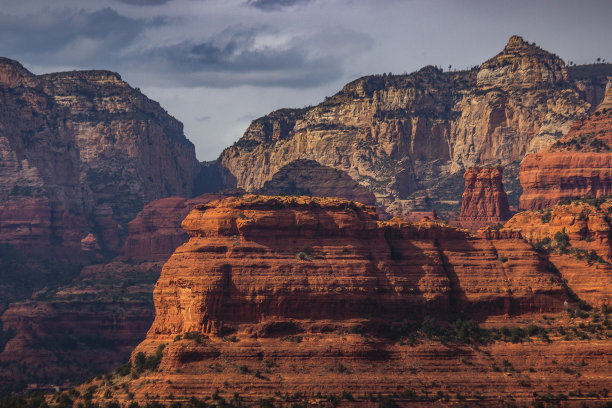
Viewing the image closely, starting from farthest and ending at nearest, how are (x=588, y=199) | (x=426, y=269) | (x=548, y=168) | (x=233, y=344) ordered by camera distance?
1. (x=548, y=168)
2. (x=588, y=199)
3. (x=426, y=269)
4. (x=233, y=344)

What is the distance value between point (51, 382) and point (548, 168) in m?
65.9

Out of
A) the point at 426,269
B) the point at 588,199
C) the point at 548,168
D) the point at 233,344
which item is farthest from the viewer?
the point at 548,168

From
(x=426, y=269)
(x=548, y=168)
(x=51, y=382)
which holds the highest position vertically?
(x=548, y=168)

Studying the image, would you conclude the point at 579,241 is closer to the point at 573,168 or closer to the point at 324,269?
the point at 324,269

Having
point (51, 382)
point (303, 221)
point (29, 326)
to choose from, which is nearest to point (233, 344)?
point (303, 221)

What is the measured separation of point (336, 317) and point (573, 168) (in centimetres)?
7224

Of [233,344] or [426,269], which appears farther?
[426,269]

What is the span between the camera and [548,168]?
19212 cm

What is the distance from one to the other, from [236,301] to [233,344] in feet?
12.6

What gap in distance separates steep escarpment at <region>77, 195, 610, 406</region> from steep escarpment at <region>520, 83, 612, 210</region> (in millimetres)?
54994

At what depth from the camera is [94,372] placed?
178 m

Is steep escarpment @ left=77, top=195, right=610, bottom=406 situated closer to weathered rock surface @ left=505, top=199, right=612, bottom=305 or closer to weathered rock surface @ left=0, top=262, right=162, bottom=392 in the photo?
weathered rock surface @ left=505, top=199, right=612, bottom=305

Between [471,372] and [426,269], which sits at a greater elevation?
[426,269]

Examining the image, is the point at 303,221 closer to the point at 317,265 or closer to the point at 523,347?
the point at 317,265
